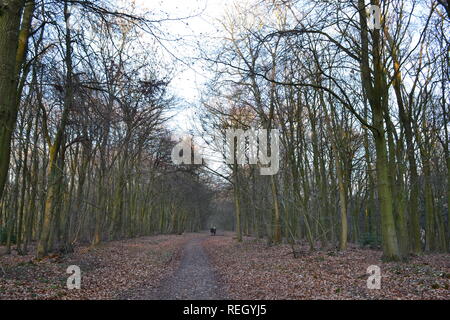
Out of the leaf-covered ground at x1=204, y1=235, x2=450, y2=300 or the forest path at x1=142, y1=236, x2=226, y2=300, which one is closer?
the leaf-covered ground at x1=204, y1=235, x2=450, y2=300

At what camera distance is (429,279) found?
26.9 feet

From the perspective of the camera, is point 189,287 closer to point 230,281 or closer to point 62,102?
point 230,281

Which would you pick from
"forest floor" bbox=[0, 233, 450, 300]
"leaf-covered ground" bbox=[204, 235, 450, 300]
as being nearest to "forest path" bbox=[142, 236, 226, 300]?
"forest floor" bbox=[0, 233, 450, 300]

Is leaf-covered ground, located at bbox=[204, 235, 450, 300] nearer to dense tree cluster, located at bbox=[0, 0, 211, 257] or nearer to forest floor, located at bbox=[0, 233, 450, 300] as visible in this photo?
forest floor, located at bbox=[0, 233, 450, 300]

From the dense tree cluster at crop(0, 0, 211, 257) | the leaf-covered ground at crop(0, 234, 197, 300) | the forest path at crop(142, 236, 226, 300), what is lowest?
the forest path at crop(142, 236, 226, 300)

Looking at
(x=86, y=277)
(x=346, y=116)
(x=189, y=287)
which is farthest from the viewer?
(x=346, y=116)

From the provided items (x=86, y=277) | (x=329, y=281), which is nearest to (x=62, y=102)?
(x=86, y=277)

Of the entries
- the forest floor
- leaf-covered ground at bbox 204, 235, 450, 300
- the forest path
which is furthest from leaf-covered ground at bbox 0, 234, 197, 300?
leaf-covered ground at bbox 204, 235, 450, 300

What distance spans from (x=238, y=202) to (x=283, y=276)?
18657 mm

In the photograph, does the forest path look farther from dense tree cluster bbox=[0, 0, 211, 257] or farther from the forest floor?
dense tree cluster bbox=[0, 0, 211, 257]

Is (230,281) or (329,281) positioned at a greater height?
(329,281)

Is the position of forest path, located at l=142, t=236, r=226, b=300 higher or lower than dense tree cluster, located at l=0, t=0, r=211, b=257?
lower
